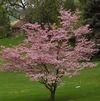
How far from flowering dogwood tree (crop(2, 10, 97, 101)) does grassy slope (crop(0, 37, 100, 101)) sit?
1260 millimetres

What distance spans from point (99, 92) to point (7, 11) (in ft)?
165

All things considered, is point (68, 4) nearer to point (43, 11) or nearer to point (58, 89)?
point (43, 11)

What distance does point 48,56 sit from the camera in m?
20.4

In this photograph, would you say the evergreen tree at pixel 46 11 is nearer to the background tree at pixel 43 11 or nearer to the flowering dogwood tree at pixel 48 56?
the background tree at pixel 43 11

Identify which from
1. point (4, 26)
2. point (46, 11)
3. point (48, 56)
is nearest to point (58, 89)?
point (48, 56)

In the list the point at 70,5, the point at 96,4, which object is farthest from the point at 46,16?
the point at 96,4

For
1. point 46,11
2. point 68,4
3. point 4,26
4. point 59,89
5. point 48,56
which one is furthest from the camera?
point 4,26

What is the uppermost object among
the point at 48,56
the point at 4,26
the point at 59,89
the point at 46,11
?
the point at 4,26

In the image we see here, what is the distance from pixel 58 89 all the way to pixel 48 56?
512 cm

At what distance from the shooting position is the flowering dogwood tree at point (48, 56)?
20500mm

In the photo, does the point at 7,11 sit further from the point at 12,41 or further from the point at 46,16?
the point at 46,16

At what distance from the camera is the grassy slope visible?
2208 centimetres

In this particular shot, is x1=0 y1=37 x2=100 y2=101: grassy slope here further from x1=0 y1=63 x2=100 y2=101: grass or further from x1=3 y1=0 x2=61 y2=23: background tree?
x1=3 y1=0 x2=61 y2=23: background tree

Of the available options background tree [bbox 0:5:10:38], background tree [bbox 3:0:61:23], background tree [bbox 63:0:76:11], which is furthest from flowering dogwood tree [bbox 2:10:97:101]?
background tree [bbox 0:5:10:38]
